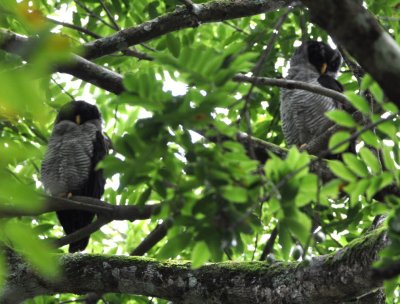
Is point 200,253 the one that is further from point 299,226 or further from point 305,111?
point 305,111

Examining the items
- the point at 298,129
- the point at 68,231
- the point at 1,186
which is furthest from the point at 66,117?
the point at 1,186

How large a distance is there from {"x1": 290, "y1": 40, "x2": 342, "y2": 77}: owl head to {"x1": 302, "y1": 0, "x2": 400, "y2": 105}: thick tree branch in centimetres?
503

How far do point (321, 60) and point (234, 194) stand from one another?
5.18m

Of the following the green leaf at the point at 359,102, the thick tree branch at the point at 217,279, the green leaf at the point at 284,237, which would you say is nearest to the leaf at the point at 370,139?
the green leaf at the point at 359,102

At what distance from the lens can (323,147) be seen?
4699mm

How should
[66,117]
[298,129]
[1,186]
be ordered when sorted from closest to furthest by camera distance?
[1,186], [298,129], [66,117]

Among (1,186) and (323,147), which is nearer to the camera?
(1,186)

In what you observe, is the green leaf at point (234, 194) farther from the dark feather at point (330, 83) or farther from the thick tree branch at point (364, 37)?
the dark feather at point (330, 83)

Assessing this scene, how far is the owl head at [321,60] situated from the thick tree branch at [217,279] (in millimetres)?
3763

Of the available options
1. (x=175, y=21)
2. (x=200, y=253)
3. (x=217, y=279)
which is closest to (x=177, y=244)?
(x=200, y=253)

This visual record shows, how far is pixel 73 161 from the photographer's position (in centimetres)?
661

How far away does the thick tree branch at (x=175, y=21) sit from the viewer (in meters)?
4.32

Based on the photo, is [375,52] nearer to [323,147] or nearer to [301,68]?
[323,147]

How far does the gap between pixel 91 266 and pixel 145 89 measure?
1.96 m
